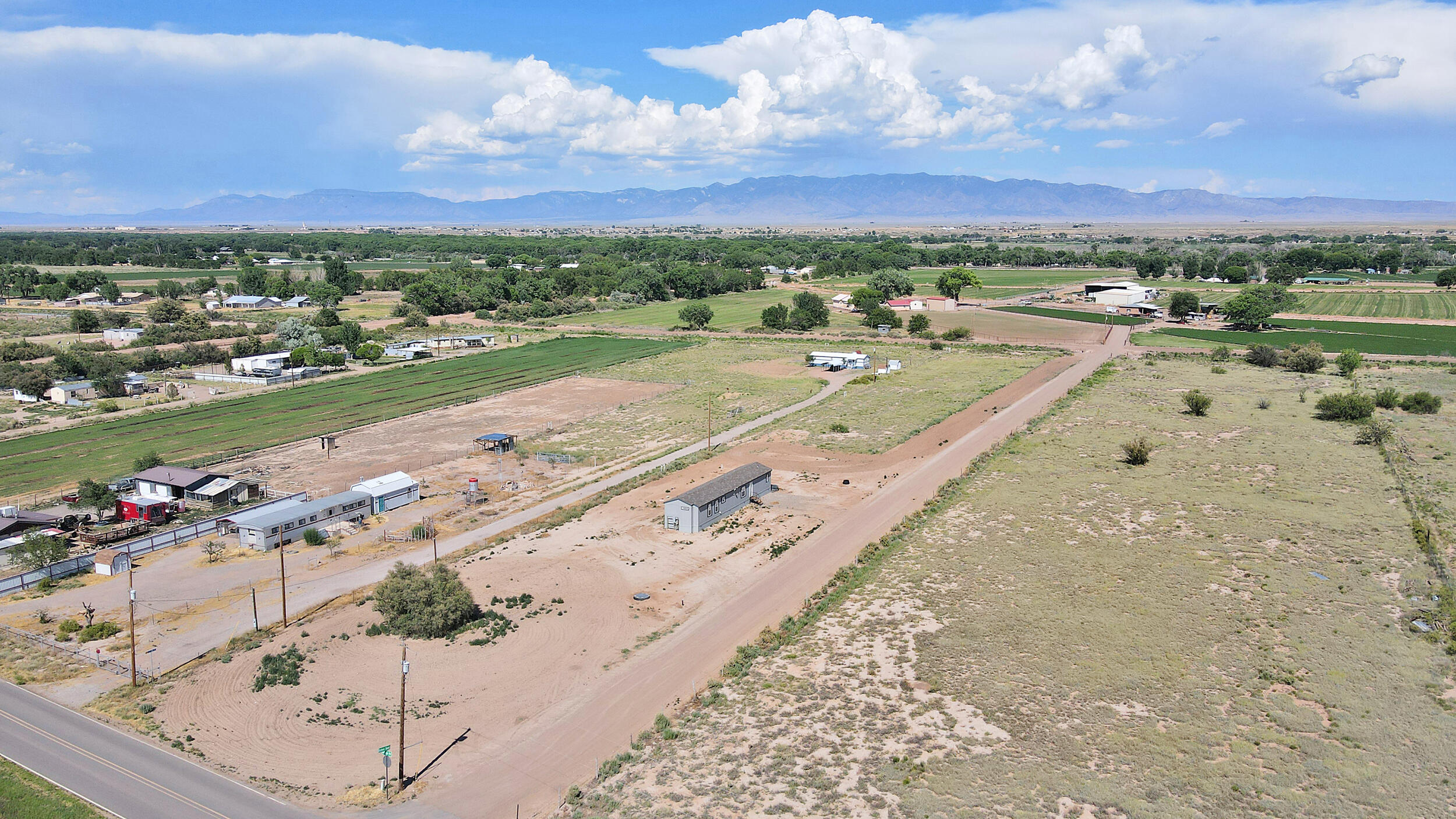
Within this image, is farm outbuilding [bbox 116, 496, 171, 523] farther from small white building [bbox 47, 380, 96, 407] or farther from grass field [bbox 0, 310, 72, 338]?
grass field [bbox 0, 310, 72, 338]

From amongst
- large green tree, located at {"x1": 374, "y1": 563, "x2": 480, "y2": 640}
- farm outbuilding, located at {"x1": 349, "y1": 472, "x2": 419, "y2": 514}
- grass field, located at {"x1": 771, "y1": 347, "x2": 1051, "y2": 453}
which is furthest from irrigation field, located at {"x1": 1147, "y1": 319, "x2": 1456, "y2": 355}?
large green tree, located at {"x1": 374, "y1": 563, "x2": 480, "y2": 640}

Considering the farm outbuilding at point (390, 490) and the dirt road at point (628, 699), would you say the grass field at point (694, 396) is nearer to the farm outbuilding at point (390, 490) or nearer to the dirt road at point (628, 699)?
the farm outbuilding at point (390, 490)

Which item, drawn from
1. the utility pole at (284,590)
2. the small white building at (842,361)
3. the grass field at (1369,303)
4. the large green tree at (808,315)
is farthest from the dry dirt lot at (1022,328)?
the utility pole at (284,590)

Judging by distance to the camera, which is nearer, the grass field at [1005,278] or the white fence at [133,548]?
the white fence at [133,548]

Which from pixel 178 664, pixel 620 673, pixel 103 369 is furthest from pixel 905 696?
pixel 103 369

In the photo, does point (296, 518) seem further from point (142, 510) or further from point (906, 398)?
point (906, 398)

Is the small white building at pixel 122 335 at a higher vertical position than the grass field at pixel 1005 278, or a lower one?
lower
